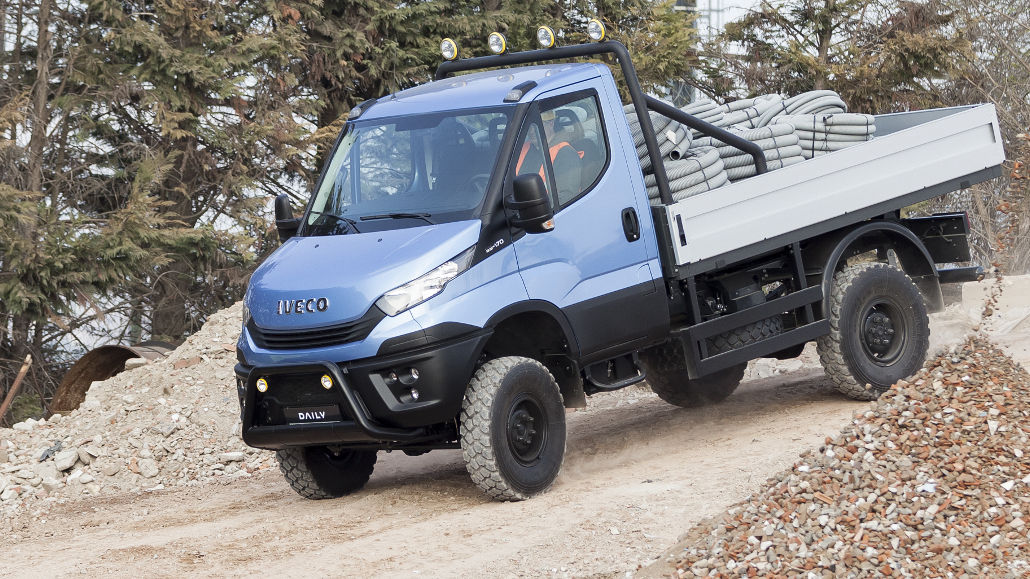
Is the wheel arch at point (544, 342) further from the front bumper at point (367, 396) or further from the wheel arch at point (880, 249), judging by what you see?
the wheel arch at point (880, 249)

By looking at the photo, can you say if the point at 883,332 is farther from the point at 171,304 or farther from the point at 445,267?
the point at 171,304

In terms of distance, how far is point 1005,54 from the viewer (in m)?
20.5

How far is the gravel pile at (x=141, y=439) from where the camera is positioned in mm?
10117

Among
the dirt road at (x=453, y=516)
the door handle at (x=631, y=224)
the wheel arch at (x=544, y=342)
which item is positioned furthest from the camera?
the door handle at (x=631, y=224)

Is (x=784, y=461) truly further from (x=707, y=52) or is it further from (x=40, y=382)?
(x=707, y=52)

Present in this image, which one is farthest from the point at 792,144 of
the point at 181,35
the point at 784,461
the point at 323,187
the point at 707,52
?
the point at 707,52

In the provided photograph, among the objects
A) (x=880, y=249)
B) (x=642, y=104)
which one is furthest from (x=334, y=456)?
(x=880, y=249)

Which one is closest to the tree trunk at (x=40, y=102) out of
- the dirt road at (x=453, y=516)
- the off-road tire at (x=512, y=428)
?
the dirt road at (x=453, y=516)

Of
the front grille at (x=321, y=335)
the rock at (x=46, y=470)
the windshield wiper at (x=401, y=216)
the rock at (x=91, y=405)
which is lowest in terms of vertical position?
the rock at (x=46, y=470)

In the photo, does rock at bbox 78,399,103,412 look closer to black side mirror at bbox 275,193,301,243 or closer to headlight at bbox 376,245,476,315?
black side mirror at bbox 275,193,301,243

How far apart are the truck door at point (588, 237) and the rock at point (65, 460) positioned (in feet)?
16.0

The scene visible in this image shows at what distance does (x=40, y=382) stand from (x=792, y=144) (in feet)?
35.4

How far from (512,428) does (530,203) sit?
4.60ft

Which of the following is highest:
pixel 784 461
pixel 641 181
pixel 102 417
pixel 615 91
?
pixel 615 91
